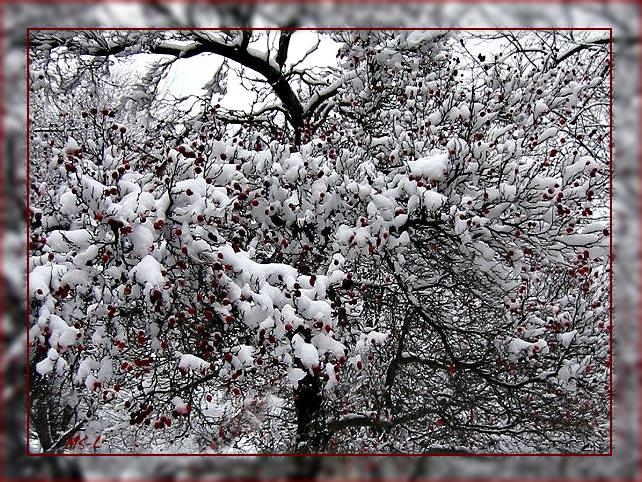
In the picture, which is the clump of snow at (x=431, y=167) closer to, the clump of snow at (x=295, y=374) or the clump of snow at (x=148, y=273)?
the clump of snow at (x=295, y=374)

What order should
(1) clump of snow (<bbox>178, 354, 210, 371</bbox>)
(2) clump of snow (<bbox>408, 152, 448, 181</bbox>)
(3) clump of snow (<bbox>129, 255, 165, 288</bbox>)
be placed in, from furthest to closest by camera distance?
(2) clump of snow (<bbox>408, 152, 448, 181</bbox>), (1) clump of snow (<bbox>178, 354, 210, 371</bbox>), (3) clump of snow (<bbox>129, 255, 165, 288</bbox>)

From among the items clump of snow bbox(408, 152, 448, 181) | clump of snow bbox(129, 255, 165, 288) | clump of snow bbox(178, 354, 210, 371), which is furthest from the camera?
clump of snow bbox(408, 152, 448, 181)

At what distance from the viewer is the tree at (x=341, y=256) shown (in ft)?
11.3

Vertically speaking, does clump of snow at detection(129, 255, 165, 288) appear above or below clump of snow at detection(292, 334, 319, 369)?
above

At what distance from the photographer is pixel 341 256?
14.0 ft

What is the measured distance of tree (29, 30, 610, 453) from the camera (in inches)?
135

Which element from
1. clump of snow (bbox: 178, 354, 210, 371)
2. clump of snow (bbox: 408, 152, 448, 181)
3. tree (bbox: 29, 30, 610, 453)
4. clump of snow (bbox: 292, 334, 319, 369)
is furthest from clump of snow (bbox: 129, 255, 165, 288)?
clump of snow (bbox: 408, 152, 448, 181)

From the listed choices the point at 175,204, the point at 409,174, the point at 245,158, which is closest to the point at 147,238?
the point at 175,204

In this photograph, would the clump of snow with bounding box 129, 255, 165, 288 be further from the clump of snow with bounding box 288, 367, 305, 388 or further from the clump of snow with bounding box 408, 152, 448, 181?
the clump of snow with bounding box 408, 152, 448, 181

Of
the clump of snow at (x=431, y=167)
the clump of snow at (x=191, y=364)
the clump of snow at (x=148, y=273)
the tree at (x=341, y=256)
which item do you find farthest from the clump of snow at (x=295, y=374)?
the clump of snow at (x=431, y=167)

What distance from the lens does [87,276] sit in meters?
3.24

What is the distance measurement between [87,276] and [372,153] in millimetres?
3203

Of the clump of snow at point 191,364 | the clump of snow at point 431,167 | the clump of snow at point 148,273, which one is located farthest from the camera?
the clump of snow at point 431,167

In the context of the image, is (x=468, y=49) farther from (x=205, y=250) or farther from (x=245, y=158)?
(x=205, y=250)
